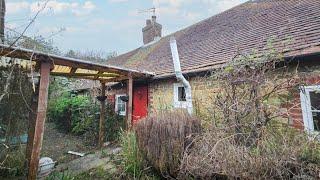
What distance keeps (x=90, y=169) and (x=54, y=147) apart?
172 inches

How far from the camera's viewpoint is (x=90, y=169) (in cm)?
670

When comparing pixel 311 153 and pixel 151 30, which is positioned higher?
pixel 151 30

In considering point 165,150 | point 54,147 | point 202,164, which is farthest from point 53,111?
point 202,164

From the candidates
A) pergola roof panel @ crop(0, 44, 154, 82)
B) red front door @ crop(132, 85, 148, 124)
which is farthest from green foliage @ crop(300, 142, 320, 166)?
red front door @ crop(132, 85, 148, 124)

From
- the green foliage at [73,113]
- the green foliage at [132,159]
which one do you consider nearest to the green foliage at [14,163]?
the green foliage at [132,159]

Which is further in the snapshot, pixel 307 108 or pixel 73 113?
pixel 73 113

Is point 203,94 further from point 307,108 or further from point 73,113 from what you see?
point 73,113

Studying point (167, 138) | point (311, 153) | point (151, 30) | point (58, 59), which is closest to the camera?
point (311, 153)

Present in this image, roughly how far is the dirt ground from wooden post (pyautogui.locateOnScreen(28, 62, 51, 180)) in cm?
234

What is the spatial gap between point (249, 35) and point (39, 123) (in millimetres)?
A: 6995

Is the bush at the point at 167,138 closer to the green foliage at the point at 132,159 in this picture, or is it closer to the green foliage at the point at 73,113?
the green foliage at the point at 132,159

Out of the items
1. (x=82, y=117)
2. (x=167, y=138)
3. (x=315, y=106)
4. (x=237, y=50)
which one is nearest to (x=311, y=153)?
(x=315, y=106)

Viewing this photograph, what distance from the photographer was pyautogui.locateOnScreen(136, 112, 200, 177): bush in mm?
5012

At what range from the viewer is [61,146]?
1048 cm
